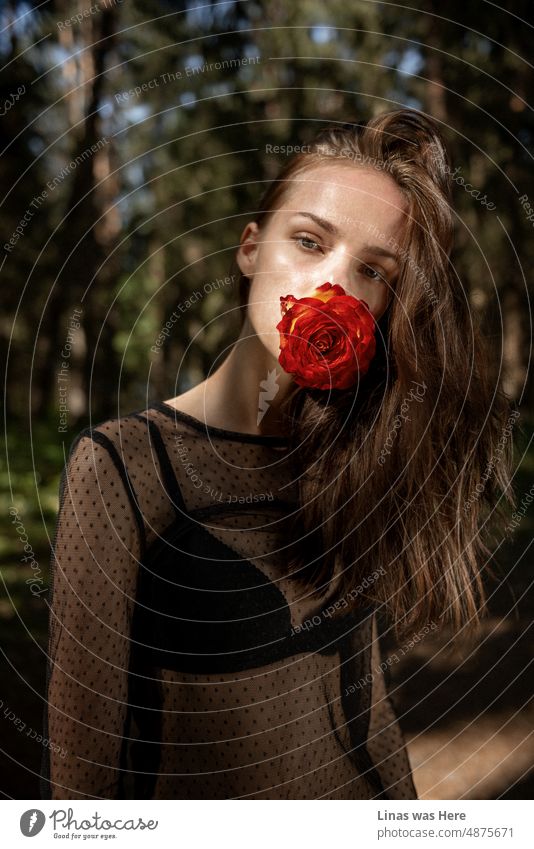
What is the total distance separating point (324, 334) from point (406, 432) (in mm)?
383

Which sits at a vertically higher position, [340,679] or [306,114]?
[306,114]

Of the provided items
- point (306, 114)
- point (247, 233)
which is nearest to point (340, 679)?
point (247, 233)

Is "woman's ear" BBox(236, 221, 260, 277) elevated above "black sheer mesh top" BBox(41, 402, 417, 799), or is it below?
above

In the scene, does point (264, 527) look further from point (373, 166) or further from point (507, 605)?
point (507, 605)

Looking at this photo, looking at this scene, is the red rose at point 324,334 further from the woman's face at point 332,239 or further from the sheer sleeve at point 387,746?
the sheer sleeve at point 387,746

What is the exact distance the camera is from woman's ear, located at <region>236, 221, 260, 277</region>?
1.43 m

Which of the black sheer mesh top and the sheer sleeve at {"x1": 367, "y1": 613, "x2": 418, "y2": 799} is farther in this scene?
the sheer sleeve at {"x1": 367, "y1": 613, "x2": 418, "y2": 799}

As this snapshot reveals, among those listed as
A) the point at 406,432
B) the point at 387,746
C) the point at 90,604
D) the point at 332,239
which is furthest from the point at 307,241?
the point at 387,746

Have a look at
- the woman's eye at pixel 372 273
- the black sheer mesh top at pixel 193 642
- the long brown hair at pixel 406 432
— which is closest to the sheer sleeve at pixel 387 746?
the black sheer mesh top at pixel 193 642

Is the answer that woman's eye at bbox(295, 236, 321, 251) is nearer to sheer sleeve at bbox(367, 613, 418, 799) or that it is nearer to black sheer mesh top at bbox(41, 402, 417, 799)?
black sheer mesh top at bbox(41, 402, 417, 799)

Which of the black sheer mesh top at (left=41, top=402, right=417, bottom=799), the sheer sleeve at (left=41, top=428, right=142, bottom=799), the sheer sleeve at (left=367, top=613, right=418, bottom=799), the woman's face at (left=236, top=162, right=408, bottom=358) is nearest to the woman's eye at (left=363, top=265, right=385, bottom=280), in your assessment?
the woman's face at (left=236, top=162, right=408, bottom=358)

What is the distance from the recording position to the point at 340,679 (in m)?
1.53

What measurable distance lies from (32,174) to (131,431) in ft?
13.3

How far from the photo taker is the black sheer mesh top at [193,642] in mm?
1207
